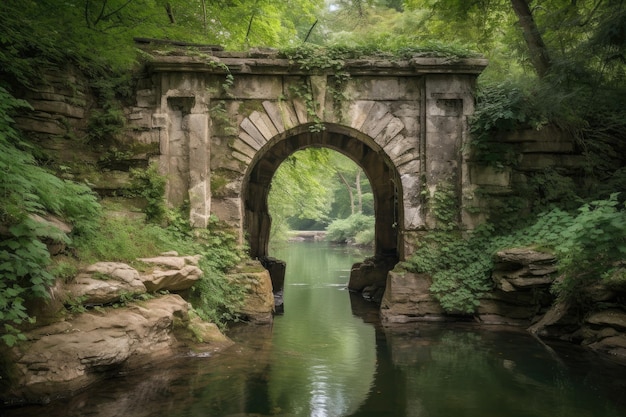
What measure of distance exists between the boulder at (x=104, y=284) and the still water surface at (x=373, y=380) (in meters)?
0.88

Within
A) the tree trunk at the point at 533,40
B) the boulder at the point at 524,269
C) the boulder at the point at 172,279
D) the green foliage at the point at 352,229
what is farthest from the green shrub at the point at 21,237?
the green foliage at the point at 352,229

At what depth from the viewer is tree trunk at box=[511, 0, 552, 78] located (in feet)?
26.8

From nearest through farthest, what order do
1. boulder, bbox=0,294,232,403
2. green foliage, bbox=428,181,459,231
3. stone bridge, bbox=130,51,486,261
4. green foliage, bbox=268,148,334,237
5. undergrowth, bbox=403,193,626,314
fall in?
boulder, bbox=0,294,232,403
undergrowth, bbox=403,193,626,314
stone bridge, bbox=130,51,486,261
green foliage, bbox=428,181,459,231
green foliage, bbox=268,148,334,237

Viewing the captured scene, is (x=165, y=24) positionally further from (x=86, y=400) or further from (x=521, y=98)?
(x=86, y=400)

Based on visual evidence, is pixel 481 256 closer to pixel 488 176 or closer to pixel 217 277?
pixel 488 176

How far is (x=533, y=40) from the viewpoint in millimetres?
8430

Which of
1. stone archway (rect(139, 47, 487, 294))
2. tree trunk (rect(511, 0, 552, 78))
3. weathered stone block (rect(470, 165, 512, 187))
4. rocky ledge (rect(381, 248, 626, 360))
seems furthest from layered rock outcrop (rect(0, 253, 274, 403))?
tree trunk (rect(511, 0, 552, 78))

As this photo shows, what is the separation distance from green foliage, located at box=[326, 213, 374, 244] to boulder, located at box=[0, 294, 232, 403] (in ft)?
69.3

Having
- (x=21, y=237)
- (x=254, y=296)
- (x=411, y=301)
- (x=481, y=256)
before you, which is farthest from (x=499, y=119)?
(x=21, y=237)

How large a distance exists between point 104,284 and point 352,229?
82.3 feet

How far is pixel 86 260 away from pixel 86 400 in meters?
1.68

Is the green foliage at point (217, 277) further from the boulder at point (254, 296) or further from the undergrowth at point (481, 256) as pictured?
the undergrowth at point (481, 256)

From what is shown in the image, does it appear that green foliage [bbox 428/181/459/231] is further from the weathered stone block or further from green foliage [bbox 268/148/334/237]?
green foliage [bbox 268/148/334/237]

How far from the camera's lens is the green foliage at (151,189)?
26.4 ft
